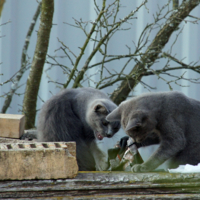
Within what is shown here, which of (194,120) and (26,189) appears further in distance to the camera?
(194,120)

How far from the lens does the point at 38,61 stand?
9.78 ft

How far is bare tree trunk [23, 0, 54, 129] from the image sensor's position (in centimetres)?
283

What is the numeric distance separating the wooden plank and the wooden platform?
1046mm

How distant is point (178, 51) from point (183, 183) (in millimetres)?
1947

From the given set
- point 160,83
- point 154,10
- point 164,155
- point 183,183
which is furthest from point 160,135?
point 154,10

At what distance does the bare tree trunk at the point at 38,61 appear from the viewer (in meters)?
2.83

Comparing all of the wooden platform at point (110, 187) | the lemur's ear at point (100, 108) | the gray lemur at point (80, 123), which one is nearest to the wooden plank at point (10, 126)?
the gray lemur at point (80, 123)

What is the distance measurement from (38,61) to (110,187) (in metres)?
1.85

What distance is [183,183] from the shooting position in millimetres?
1492

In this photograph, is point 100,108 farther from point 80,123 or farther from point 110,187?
point 110,187

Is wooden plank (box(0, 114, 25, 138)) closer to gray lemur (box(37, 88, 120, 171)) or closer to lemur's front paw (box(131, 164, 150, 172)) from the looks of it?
gray lemur (box(37, 88, 120, 171))

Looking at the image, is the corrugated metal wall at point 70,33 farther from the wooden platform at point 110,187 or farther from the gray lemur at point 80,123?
the wooden platform at point 110,187

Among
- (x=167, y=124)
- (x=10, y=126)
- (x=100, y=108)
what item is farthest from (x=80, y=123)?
(x=167, y=124)

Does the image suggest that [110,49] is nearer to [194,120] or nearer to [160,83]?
[160,83]
